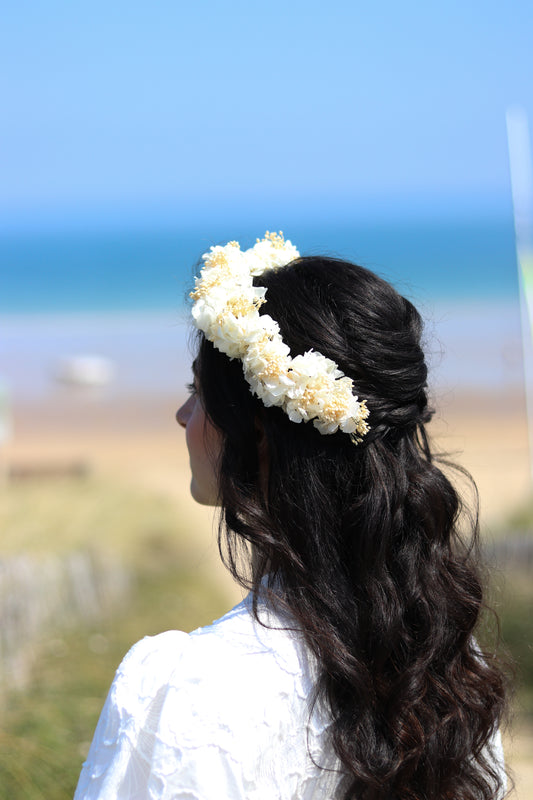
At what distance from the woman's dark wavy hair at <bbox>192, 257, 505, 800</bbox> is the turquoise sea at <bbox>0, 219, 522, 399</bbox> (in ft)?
1.80

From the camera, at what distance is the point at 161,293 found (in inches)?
1216

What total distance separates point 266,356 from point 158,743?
624 millimetres

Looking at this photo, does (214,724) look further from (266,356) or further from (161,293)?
(161,293)

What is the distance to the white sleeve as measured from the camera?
1163 millimetres

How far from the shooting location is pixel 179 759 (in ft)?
3.81

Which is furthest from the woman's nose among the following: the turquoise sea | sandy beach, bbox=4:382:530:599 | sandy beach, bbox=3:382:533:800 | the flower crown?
sandy beach, bbox=4:382:530:599

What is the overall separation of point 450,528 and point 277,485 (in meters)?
0.39

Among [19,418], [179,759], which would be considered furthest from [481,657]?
[19,418]

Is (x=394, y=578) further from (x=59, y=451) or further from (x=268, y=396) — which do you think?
(x=59, y=451)

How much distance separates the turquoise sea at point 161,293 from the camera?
657 inches

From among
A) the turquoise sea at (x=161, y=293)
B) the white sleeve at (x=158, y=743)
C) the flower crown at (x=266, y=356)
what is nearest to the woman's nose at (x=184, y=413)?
the flower crown at (x=266, y=356)

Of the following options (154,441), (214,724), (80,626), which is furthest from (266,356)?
(154,441)

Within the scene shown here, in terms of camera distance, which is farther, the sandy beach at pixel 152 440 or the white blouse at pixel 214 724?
the sandy beach at pixel 152 440

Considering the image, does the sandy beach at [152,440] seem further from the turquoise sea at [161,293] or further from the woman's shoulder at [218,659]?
the woman's shoulder at [218,659]
